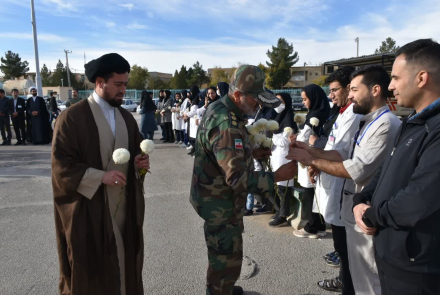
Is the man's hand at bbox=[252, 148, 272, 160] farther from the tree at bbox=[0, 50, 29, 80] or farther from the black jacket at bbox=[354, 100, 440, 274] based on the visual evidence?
the tree at bbox=[0, 50, 29, 80]

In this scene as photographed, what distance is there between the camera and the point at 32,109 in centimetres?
1176

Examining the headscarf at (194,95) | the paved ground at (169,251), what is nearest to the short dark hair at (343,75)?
the paved ground at (169,251)

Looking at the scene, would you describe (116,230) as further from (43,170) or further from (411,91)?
(43,170)

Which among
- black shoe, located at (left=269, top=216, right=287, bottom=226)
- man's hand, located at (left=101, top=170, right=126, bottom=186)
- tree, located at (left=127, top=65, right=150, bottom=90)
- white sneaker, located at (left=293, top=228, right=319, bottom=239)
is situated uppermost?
tree, located at (left=127, top=65, right=150, bottom=90)

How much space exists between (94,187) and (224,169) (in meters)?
0.98

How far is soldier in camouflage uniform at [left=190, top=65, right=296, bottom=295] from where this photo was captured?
87.0 inches

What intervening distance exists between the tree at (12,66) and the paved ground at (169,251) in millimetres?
77483

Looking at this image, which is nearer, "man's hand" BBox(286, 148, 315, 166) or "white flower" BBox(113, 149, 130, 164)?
"white flower" BBox(113, 149, 130, 164)

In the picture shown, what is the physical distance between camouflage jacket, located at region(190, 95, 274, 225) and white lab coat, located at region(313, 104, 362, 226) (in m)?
1.02

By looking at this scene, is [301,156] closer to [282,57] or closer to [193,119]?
[193,119]

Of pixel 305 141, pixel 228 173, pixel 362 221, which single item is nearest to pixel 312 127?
pixel 305 141

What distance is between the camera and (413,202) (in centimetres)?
151

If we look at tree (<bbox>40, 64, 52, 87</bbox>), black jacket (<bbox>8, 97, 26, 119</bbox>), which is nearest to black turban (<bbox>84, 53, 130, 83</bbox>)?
black jacket (<bbox>8, 97, 26, 119</bbox>)

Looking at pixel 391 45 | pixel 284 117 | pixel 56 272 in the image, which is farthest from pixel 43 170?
pixel 391 45
